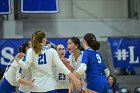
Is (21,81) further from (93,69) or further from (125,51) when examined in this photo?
(125,51)

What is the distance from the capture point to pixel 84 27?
1514cm

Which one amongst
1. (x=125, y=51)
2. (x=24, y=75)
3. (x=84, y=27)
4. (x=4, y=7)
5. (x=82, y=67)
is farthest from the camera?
(x=84, y=27)

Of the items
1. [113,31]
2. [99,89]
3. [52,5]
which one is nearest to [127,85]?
[113,31]

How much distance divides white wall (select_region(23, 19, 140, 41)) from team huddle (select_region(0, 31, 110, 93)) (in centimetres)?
811

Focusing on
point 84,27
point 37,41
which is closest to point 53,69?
point 37,41

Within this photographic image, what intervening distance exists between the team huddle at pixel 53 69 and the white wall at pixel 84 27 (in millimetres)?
8108

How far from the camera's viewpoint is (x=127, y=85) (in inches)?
527

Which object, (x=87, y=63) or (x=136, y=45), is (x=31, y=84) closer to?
(x=87, y=63)

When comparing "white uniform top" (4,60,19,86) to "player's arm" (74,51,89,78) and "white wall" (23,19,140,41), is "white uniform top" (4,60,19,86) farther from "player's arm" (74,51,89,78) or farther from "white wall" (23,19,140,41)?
"white wall" (23,19,140,41)

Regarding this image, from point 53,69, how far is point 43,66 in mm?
927

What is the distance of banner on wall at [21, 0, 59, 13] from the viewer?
1355cm

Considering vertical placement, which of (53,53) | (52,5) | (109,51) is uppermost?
(52,5)

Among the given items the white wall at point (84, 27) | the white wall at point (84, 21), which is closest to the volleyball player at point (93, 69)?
the white wall at point (84, 21)

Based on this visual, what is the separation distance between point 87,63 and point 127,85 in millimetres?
8161
